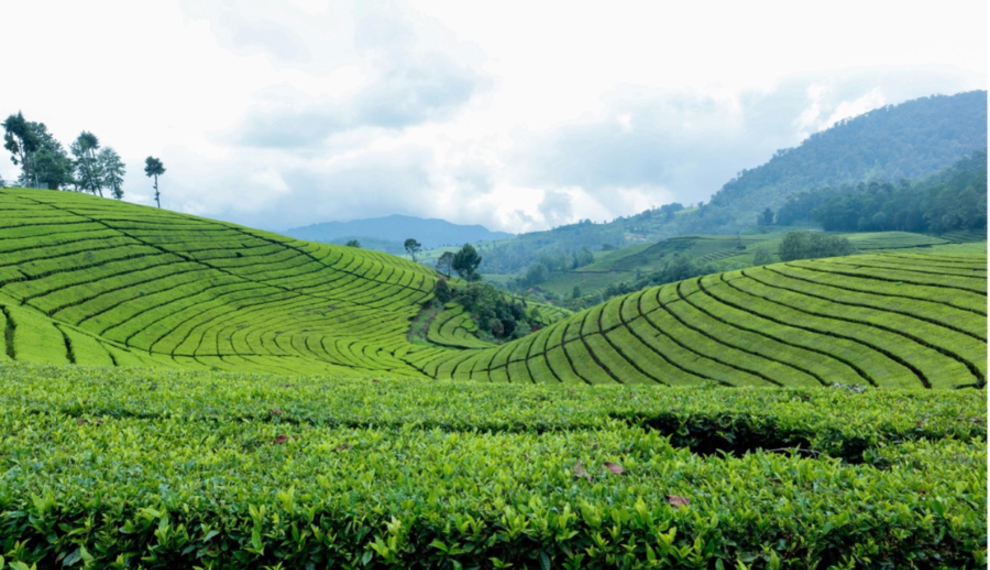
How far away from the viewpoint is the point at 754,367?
939 inches

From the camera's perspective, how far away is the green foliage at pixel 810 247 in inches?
3393

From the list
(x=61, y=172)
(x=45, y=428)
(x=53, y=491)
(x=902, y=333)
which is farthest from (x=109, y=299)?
(x=61, y=172)

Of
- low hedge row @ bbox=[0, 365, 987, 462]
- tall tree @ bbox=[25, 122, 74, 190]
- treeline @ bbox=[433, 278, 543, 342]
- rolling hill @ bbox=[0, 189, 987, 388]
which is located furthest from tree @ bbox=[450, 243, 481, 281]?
low hedge row @ bbox=[0, 365, 987, 462]

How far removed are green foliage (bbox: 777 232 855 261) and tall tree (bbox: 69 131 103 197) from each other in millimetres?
143644

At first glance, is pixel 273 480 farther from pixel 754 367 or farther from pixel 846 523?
pixel 754 367

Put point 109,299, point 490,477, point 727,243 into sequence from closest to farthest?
1. point 490,477
2. point 109,299
3. point 727,243

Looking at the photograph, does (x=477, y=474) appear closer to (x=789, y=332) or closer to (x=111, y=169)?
(x=789, y=332)

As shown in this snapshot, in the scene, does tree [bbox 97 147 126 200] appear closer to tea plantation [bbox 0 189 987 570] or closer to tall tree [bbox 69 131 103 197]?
tall tree [bbox 69 131 103 197]

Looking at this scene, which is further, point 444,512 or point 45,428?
point 45,428

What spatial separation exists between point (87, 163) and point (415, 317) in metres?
87.6

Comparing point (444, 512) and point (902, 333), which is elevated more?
point (444, 512)

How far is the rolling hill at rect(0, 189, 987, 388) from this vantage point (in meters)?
21.8

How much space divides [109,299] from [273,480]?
48485mm

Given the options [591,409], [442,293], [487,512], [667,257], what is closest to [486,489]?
A: [487,512]
